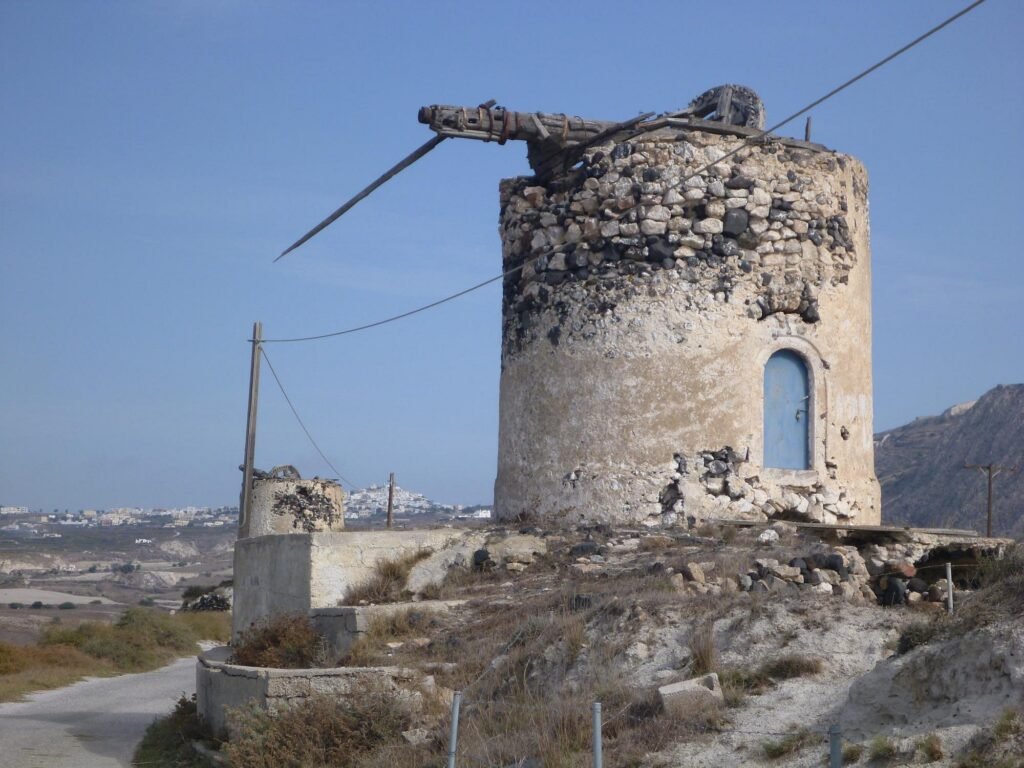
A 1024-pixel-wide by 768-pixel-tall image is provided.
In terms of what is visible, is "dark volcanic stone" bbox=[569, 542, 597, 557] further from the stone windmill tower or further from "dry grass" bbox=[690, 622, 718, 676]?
"dry grass" bbox=[690, 622, 718, 676]

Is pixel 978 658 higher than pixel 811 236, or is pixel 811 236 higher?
pixel 811 236

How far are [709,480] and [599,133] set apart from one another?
3.84 m

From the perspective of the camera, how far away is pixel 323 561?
11773 mm

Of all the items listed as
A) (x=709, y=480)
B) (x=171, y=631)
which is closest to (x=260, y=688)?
(x=709, y=480)

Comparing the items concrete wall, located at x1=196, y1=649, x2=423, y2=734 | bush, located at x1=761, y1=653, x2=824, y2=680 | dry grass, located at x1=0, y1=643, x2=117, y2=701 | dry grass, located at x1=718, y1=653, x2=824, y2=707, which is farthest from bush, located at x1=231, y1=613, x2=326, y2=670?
dry grass, located at x1=0, y1=643, x2=117, y2=701

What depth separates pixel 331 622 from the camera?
11.0 metres

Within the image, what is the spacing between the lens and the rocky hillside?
152ft

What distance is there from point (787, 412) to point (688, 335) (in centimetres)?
134

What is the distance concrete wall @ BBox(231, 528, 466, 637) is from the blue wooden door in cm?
332

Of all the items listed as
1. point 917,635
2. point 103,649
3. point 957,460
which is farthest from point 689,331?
point 957,460

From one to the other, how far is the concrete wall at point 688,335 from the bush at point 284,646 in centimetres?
313

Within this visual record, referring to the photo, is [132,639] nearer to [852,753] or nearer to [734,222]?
[734,222]

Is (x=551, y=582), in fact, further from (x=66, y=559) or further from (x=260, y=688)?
(x=66, y=559)

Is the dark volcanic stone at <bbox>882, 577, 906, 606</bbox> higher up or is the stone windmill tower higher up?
the stone windmill tower
